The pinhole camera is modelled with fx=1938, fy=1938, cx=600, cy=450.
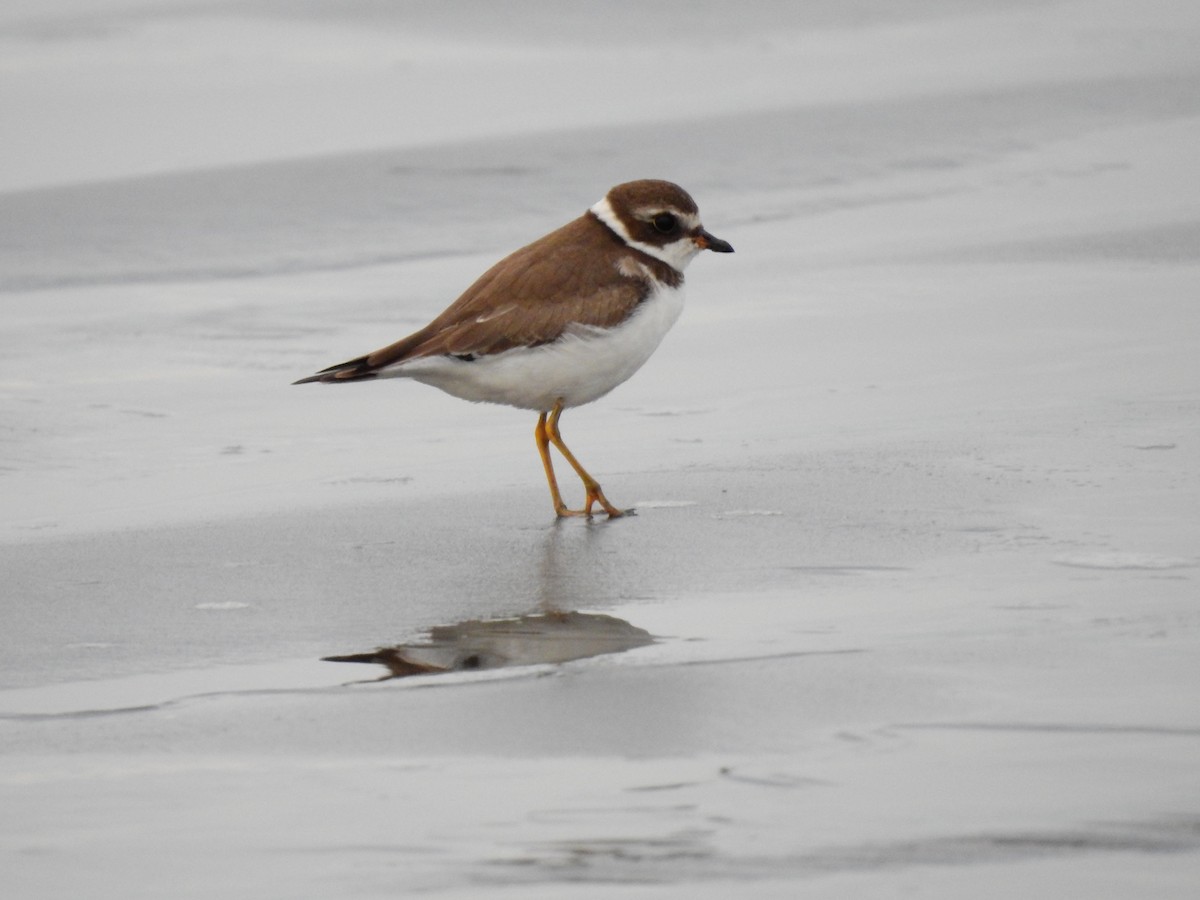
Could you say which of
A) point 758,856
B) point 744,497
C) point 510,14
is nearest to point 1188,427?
point 744,497

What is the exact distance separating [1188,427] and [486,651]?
9.62 ft

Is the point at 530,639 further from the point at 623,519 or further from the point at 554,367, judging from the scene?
the point at 554,367

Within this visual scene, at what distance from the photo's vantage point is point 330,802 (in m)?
3.69

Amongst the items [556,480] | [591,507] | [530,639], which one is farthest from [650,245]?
[530,639]

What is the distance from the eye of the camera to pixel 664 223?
22.1 ft

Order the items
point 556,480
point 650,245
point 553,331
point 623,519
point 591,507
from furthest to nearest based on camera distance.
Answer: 1. point 650,245
2. point 556,480
3. point 553,331
4. point 591,507
5. point 623,519

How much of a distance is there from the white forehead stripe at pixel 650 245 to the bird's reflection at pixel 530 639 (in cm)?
178

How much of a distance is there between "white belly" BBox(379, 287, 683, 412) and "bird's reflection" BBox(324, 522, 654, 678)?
1227 millimetres

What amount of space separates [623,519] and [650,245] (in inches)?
46.6

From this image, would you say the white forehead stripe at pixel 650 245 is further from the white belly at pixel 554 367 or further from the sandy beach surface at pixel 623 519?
the sandy beach surface at pixel 623 519

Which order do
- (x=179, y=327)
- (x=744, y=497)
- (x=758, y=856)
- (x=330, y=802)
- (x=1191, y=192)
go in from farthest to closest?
(x=1191, y=192) < (x=179, y=327) < (x=744, y=497) < (x=330, y=802) < (x=758, y=856)

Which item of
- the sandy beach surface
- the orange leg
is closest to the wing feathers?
the orange leg

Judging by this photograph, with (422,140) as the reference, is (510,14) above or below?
above

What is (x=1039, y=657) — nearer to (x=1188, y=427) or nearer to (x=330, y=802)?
(x=330, y=802)
